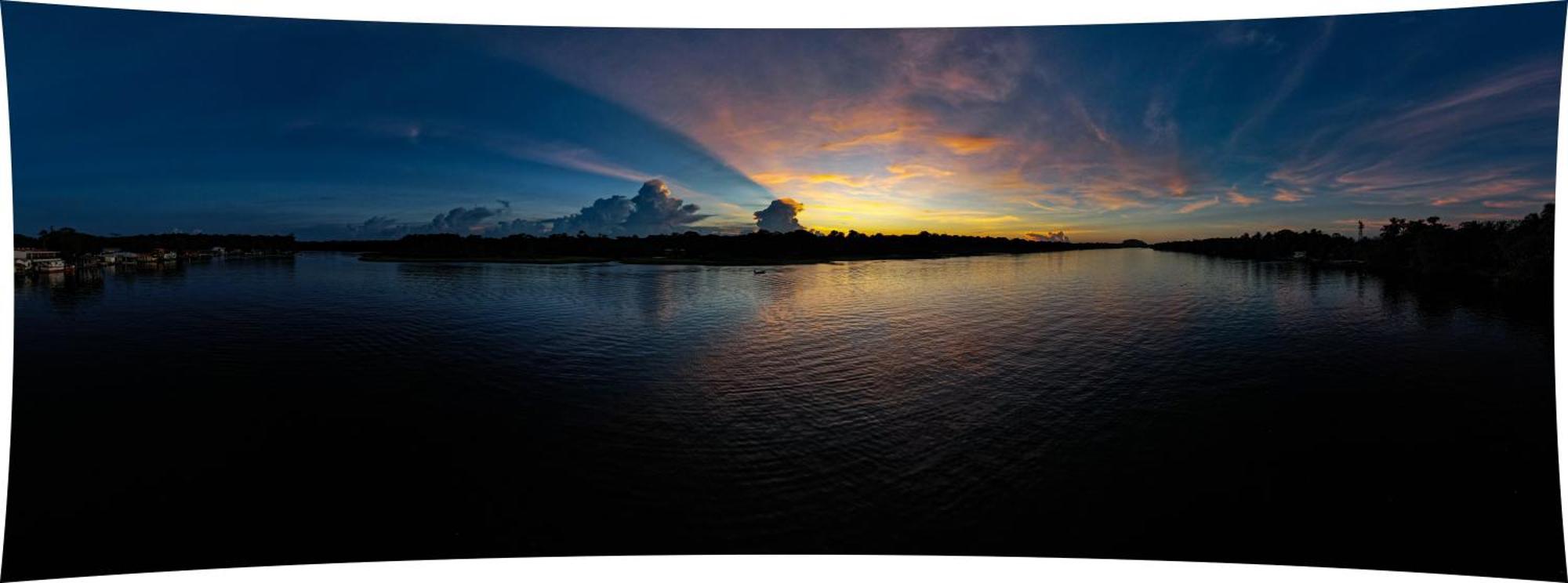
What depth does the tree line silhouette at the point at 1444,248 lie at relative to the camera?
2072 cm

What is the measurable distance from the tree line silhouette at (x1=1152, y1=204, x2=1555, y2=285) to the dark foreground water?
3.06 meters

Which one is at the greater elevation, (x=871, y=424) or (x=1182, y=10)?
(x=1182, y=10)

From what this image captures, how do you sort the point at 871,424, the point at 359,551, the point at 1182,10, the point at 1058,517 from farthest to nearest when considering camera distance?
the point at 871,424
the point at 1058,517
the point at 359,551
the point at 1182,10

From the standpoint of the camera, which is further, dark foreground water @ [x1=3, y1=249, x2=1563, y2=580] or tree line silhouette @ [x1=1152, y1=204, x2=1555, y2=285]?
tree line silhouette @ [x1=1152, y1=204, x2=1555, y2=285]

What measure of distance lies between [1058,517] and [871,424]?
4163 mm

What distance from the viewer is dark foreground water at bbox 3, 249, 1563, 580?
795 cm

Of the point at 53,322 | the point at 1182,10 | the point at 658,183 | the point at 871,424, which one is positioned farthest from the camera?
the point at 53,322

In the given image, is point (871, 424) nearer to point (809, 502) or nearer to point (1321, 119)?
point (809, 502)

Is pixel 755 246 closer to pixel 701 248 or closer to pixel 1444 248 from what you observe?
pixel 701 248

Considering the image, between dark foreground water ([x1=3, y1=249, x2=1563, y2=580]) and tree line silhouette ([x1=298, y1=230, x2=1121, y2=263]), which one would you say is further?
tree line silhouette ([x1=298, y1=230, x2=1121, y2=263])

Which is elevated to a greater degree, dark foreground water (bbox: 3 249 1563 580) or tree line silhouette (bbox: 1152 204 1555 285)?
tree line silhouette (bbox: 1152 204 1555 285)

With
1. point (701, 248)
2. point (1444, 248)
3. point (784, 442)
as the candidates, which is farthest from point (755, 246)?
point (1444, 248)

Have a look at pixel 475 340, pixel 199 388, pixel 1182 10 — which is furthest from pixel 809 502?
pixel 475 340

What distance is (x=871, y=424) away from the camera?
12.2 metres
